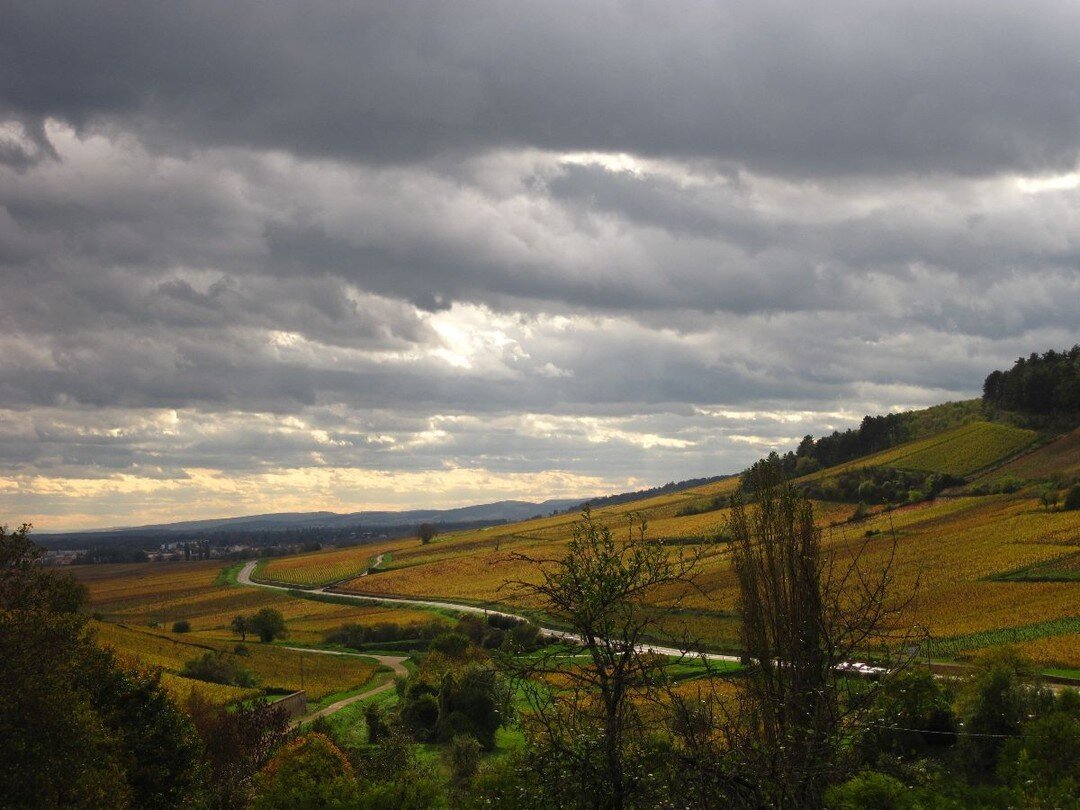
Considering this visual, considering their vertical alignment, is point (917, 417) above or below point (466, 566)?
above

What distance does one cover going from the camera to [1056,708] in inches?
1185

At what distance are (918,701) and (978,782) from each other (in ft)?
10.5

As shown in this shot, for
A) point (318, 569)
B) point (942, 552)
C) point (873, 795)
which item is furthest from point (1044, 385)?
point (873, 795)

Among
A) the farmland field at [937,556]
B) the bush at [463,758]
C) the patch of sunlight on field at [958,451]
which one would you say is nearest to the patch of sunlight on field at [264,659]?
the farmland field at [937,556]

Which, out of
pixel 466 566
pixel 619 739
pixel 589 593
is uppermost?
pixel 589 593

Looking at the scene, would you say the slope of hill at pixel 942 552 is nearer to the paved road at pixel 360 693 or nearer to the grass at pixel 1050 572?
the grass at pixel 1050 572

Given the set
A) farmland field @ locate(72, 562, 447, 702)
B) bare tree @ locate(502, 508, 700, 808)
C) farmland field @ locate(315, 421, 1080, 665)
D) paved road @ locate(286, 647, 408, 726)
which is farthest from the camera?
farmland field @ locate(72, 562, 447, 702)

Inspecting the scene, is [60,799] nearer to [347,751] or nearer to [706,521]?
[347,751]

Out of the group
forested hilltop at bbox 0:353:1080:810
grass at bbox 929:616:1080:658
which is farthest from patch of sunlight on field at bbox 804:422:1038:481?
grass at bbox 929:616:1080:658

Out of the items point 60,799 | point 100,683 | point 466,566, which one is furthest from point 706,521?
point 60,799

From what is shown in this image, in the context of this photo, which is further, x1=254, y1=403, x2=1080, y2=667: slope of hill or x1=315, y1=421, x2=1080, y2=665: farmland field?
x1=315, y1=421, x2=1080, y2=665: farmland field

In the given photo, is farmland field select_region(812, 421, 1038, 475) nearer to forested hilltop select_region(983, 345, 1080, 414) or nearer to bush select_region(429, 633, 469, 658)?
forested hilltop select_region(983, 345, 1080, 414)

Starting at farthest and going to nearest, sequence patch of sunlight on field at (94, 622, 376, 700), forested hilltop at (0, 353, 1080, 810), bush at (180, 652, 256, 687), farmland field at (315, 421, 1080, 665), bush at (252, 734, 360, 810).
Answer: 1. patch of sunlight on field at (94, 622, 376, 700)
2. bush at (180, 652, 256, 687)
3. farmland field at (315, 421, 1080, 665)
4. bush at (252, 734, 360, 810)
5. forested hilltop at (0, 353, 1080, 810)

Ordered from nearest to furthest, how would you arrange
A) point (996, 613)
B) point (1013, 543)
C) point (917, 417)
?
point (996, 613) < point (1013, 543) < point (917, 417)
